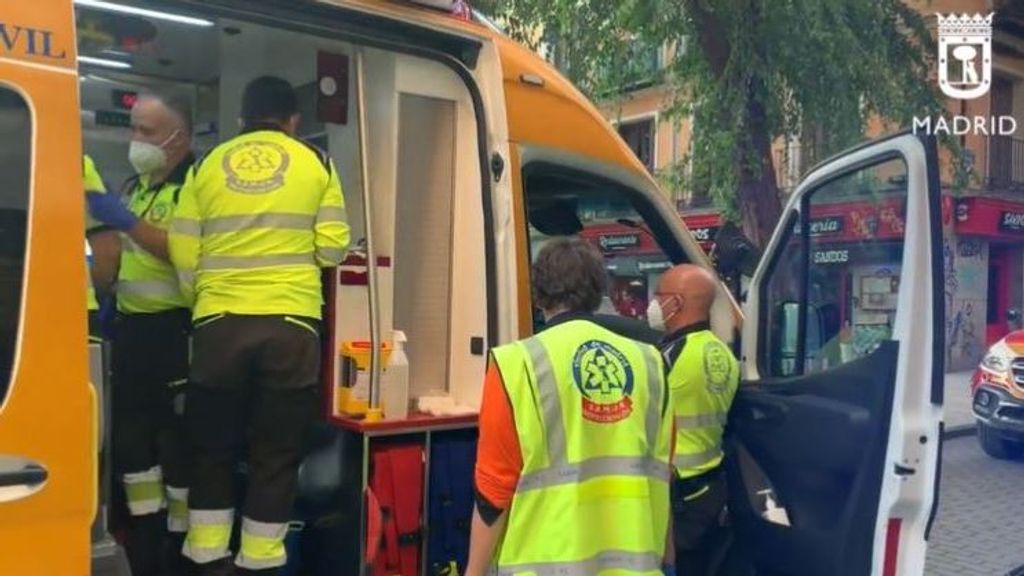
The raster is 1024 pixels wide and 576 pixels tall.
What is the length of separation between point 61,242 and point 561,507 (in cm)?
131

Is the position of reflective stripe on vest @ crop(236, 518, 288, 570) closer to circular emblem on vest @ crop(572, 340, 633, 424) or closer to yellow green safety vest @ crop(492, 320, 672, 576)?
yellow green safety vest @ crop(492, 320, 672, 576)

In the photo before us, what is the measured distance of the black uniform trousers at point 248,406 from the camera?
3.13 m

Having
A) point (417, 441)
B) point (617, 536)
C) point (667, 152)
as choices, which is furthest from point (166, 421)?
point (667, 152)

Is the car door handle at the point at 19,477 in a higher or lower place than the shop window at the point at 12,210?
lower

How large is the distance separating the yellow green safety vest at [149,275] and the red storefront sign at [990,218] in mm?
18146

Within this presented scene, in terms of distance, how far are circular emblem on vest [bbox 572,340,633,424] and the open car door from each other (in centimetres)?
72

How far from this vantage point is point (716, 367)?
351cm

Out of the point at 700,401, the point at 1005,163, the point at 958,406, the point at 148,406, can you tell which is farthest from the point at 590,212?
the point at 1005,163

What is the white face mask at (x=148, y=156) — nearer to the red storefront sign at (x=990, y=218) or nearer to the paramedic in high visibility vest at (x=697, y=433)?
the paramedic in high visibility vest at (x=697, y=433)

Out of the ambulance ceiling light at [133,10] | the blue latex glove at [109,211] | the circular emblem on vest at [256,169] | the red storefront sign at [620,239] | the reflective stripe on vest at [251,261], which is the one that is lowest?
the reflective stripe on vest at [251,261]

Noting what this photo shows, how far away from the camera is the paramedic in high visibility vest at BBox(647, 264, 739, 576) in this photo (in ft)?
11.4

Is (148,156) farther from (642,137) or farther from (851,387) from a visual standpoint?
(642,137)

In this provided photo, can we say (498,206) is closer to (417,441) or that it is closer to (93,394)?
(417,441)

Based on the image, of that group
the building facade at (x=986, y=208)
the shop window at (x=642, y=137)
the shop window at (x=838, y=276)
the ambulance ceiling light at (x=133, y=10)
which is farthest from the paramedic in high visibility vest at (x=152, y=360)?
the shop window at (x=642, y=137)
